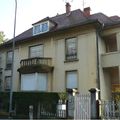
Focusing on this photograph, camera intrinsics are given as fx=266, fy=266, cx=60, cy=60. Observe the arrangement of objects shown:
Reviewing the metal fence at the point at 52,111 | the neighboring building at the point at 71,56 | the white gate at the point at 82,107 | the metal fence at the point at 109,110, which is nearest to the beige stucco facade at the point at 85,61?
the neighboring building at the point at 71,56

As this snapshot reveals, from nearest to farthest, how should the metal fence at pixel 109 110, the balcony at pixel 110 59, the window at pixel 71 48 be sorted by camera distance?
the metal fence at pixel 109 110 → the balcony at pixel 110 59 → the window at pixel 71 48

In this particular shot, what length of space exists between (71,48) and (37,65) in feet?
12.0

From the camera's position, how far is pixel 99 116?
1547cm

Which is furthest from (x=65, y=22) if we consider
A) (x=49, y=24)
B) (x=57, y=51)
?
(x=57, y=51)

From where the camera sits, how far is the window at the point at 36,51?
90.4 feet

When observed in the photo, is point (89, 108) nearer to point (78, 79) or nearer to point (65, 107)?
point (65, 107)

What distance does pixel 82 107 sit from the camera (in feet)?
53.2

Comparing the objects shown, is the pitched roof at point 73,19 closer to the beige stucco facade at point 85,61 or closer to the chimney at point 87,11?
the chimney at point 87,11

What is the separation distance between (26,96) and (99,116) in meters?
7.21

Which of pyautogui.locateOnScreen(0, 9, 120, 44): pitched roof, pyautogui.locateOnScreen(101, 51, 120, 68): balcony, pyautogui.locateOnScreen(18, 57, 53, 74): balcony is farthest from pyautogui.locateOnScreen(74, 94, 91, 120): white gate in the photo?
pyautogui.locateOnScreen(0, 9, 120, 44): pitched roof

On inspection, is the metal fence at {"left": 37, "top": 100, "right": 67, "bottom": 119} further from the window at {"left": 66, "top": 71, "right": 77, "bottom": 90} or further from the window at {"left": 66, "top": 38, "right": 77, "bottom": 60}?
the window at {"left": 66, "top": 38, "right": 77, "bottom": 60}

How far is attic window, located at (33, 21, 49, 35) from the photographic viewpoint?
2802cm

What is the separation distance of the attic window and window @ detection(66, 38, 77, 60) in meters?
3.58

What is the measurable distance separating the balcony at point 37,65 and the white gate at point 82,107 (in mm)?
9513
